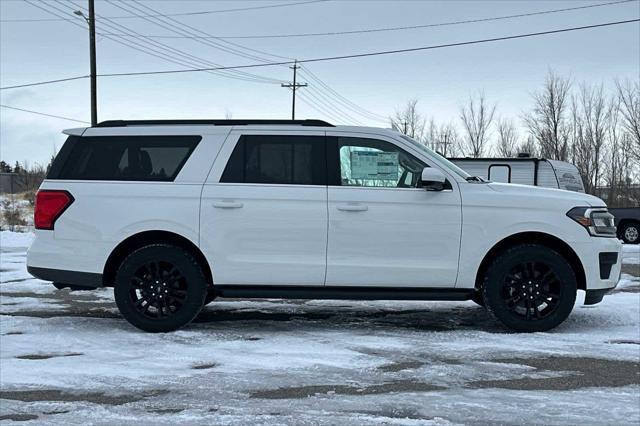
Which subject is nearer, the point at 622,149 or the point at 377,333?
the point at 377,333

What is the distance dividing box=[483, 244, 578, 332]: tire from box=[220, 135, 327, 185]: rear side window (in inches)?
74.1

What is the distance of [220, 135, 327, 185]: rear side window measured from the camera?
6191 mm

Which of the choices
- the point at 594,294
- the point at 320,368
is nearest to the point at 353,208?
the point at 320,368

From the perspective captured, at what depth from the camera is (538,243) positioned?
619 centimetres

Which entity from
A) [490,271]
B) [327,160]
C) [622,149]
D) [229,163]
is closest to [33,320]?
[229,163]

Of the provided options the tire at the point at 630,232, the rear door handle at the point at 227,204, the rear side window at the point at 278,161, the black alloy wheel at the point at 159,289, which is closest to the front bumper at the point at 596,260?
the rear side window at the point at 278,161

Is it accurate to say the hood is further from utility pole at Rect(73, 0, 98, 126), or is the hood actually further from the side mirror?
utility pole at Rect(73, 0, 98, 126)

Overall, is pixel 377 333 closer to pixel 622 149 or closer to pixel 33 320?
pixel 33 320

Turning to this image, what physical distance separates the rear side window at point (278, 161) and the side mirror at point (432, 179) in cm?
96

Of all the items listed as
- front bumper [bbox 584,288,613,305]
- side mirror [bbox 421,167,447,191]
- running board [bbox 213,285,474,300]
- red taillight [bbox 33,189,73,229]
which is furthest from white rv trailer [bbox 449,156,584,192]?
red taillight [bbox 33,189,73,229]

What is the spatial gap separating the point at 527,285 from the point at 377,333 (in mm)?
1479

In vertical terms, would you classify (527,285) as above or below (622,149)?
below

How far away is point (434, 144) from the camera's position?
56.2m

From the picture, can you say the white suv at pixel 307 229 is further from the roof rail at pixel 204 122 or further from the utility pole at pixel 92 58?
the utility pole at pixel 92 58
